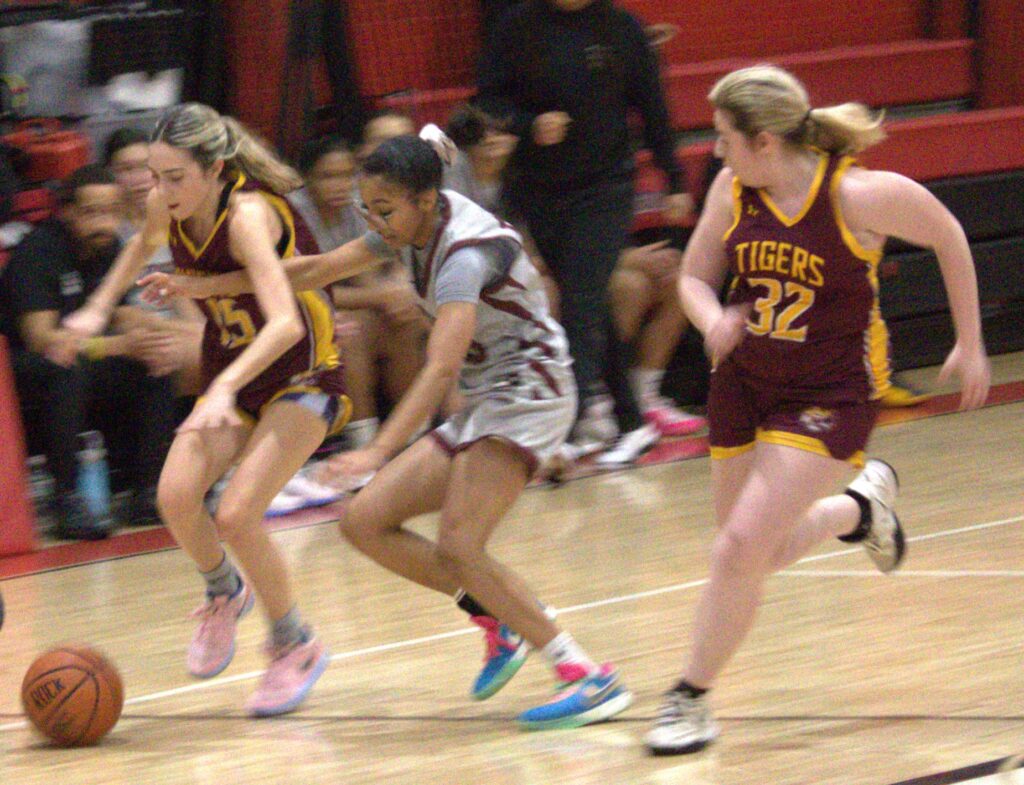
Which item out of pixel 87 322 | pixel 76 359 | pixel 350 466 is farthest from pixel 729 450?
pixel 76 359

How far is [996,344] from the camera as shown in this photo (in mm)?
9781

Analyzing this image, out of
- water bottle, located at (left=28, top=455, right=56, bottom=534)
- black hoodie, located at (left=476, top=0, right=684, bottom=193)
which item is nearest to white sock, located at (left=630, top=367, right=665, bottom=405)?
black hoodie, located at (left=476, top=0, right=684, bottom=193)

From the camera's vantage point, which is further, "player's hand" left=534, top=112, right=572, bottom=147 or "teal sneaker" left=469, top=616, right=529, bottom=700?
"player's hand" left=534, top=112, right=572, bottom=147

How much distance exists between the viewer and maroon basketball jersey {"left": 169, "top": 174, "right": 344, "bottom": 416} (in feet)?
13.8

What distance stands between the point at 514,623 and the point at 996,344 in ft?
22.0

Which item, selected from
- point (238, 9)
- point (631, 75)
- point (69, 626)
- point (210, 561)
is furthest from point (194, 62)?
point (210, 561)

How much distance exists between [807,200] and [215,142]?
63.2 inches

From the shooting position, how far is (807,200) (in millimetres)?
3588

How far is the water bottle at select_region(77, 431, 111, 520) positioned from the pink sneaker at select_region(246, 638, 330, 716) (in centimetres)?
244

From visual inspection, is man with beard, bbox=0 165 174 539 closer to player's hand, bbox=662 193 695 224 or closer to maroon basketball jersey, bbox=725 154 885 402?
player's hand, bbox=662 193 695 224

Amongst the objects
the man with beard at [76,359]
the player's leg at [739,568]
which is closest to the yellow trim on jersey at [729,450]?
the player's leg at [739,568]

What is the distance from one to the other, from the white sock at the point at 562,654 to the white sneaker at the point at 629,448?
3.26 m

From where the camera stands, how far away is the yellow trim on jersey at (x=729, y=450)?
3791 millimetres

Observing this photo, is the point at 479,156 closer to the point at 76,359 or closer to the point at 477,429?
the point at 76,359
